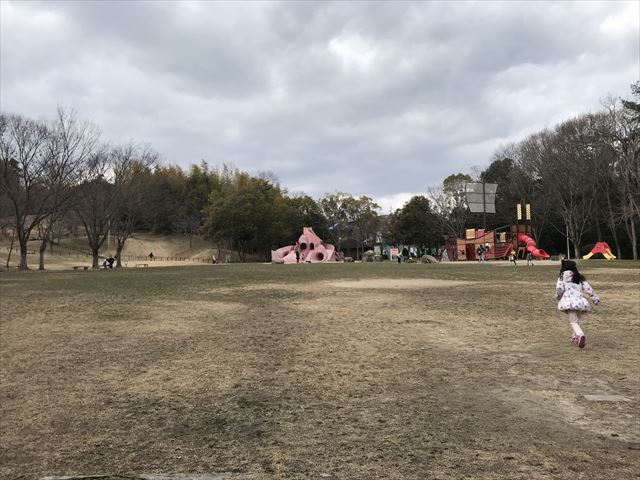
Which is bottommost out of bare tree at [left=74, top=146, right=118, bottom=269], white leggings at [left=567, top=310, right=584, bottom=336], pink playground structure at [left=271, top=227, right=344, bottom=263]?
white leggings at [left=567, top=310, right=584, bottom=336]

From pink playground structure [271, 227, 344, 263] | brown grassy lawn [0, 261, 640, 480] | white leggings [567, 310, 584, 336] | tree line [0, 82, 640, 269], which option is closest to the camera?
brown grassy lawn [0, 261, 640, 480]

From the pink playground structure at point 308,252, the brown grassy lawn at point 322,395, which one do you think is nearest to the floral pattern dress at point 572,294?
the brown grassy lawn at point 322,395

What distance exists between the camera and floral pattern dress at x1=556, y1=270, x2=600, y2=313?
22.5 ft

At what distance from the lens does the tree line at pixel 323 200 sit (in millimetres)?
31656

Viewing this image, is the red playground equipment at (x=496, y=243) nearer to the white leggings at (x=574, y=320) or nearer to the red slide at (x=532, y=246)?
the red slide at (x=532, y=246)

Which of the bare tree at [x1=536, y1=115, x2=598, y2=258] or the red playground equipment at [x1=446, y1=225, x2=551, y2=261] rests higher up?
the bare tree at [x1=536, y1=115, x2=598, y2=258]

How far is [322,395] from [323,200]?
6315 centimetres

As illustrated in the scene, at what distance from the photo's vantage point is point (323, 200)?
6738 cm

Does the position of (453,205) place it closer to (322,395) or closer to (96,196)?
(96,196)

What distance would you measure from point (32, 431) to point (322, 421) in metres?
2.31

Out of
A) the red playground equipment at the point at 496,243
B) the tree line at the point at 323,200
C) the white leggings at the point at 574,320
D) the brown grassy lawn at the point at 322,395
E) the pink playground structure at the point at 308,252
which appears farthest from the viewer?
the pink playground structure at the point at 308,252

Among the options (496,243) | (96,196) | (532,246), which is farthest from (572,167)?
(96,196)

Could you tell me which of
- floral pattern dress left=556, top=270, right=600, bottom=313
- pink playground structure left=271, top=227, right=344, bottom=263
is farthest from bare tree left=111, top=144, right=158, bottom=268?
floral pattern dress left=556, top=270, right=600, bottom=313

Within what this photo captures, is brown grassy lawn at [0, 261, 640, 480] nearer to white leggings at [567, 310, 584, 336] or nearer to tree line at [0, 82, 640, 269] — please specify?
white leggings at [567, 310, 584, 336]
